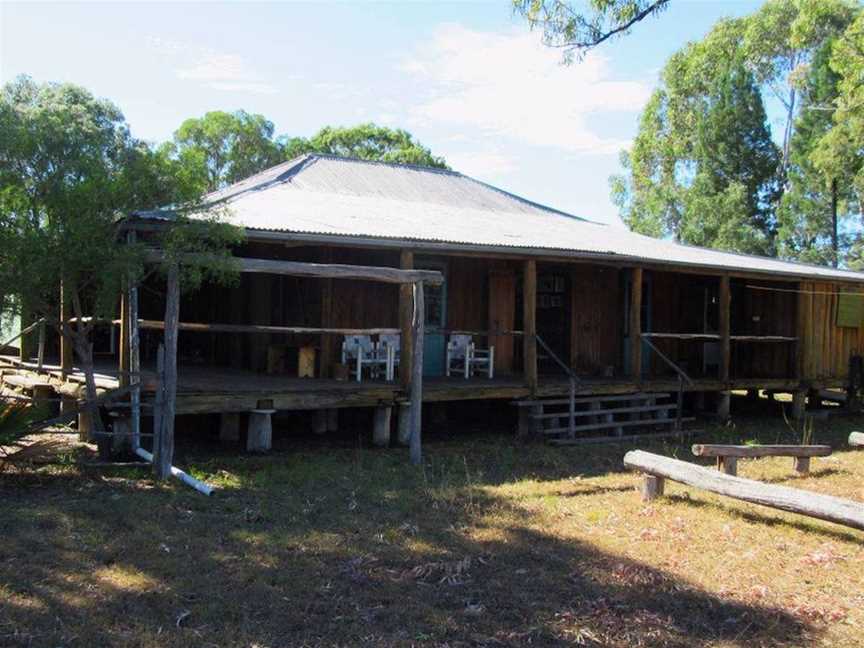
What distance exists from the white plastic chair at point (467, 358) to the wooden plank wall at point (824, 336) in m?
6.71

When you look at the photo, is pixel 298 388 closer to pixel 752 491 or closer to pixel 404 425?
pixel 404 425

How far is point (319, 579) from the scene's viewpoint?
5.74 metres

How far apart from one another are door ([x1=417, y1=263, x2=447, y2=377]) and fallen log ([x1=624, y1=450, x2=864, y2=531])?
590 cm

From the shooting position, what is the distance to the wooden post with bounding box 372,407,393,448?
37.5 feet

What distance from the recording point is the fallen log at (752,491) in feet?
21.5

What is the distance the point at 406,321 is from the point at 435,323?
3136mm

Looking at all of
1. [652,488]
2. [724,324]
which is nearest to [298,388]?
[652,488]

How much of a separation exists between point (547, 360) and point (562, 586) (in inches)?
442

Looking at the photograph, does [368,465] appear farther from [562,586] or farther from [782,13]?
[782,13]

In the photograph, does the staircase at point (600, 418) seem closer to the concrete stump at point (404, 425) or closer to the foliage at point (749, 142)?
the concrete stump at point (404, 425)

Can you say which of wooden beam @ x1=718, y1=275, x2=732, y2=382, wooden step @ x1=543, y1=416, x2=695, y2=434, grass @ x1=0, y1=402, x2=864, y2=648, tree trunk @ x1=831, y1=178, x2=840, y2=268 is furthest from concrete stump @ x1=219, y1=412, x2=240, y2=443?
tree trunk @ x1=831, y1=178, x2=840, y2=268

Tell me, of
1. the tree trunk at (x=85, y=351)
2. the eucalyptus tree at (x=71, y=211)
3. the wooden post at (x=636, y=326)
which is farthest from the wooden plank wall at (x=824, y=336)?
the tree trunk at (x=85, y=351)

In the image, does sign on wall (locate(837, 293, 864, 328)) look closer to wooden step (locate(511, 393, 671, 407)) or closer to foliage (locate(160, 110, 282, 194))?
wooden step (locate(511, 393, 671, 407))

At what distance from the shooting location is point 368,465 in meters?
9.96
